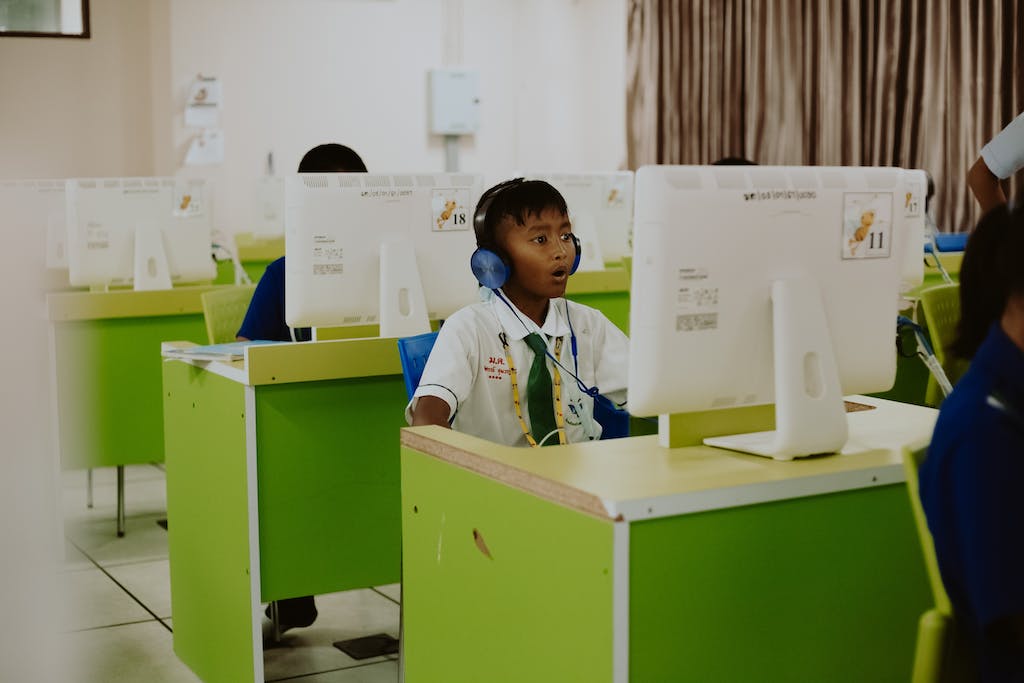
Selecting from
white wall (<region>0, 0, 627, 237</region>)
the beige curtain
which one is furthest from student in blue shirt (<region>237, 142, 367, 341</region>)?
white wall (<region>0, 0, 627, 237</region>)

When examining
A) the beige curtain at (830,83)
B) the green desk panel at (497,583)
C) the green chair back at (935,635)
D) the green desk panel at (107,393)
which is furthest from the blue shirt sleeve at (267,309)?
the beige curtain at (830,83)

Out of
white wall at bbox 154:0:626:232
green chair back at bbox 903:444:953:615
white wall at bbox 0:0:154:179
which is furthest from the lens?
white wall at bbox 154:0:626:232

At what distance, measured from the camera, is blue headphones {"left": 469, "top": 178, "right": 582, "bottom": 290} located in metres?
2.10

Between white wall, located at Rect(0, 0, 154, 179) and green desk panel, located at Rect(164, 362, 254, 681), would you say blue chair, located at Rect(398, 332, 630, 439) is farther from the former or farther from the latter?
white wall, located at Rect(0, 0, 154, 179)

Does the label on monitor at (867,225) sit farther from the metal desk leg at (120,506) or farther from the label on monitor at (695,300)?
the metal desk leg at (120,506)

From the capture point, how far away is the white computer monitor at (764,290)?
4.89 ft

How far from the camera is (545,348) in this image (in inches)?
84.2

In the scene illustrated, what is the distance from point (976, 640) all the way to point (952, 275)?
8.85ft

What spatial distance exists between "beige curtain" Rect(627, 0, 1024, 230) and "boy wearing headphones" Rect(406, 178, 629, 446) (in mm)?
2851

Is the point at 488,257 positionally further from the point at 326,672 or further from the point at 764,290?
the point at 326,672

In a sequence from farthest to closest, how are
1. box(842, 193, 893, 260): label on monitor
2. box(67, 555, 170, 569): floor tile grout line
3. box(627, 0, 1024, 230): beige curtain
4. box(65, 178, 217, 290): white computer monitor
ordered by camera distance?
box(627, 0, 1024, 230): beige curtain, box(65, 178, 217, 290): white computer monitor, box(67, 555, 170, 569): floor tile grout line, box(842, 193, 893, 260): label on monitor

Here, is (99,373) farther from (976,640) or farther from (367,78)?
(367,78)

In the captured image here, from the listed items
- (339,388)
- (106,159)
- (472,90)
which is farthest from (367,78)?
(339,388)

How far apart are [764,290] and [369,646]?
1.70 m
